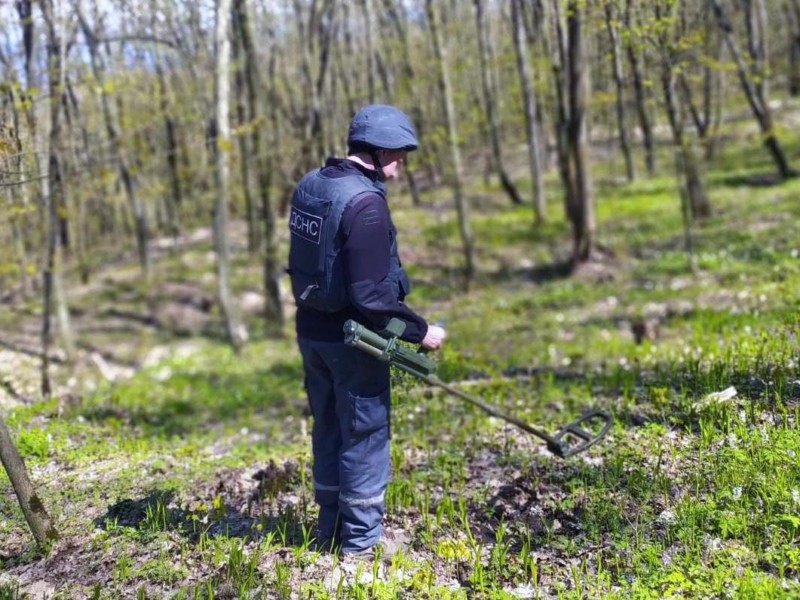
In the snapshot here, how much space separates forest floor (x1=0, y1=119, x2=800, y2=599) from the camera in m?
3.80

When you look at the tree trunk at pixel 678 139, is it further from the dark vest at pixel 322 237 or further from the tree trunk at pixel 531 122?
the dark vest at pixel 322 237

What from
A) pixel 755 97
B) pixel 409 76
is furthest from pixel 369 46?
pixel 755 97

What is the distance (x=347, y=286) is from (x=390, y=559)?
167 cm

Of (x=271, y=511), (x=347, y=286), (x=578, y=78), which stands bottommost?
(x=271, y=511)

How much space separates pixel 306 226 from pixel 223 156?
417 inches

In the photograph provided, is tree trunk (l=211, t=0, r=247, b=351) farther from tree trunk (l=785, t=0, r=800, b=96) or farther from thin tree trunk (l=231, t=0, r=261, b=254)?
tree trunk (l=785, t=0, r=800, b=96)

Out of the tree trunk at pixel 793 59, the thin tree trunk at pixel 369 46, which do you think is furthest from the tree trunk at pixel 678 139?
the tree trunk at pixel 793 59

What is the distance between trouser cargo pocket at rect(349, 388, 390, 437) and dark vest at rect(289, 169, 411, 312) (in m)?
0.54

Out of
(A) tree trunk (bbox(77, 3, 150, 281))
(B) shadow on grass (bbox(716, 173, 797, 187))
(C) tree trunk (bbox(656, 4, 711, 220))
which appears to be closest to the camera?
(C) tree trunk (bbox(656, 4, 711, 220))

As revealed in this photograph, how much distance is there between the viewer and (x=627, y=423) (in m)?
5.58

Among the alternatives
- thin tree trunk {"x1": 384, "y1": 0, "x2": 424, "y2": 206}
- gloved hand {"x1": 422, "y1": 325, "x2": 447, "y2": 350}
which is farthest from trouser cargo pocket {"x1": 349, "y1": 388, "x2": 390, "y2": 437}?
thin tree trunk {"x1": 384, "y1": 0, "x2": 424, "y2": 206}

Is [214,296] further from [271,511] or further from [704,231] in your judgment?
[271,511]

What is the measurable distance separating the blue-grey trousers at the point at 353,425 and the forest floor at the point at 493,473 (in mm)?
273

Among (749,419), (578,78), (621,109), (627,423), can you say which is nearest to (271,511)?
(627,423)
